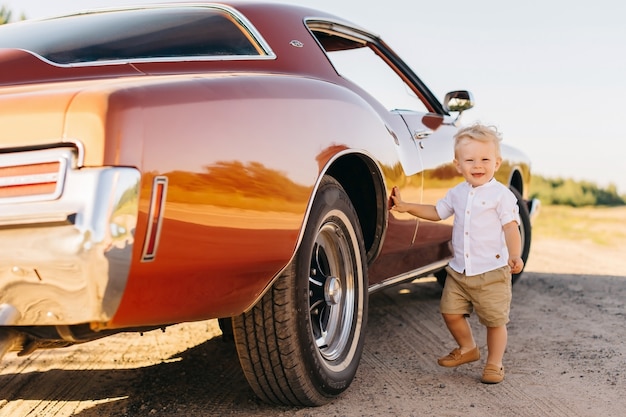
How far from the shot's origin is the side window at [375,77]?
378 centimetres

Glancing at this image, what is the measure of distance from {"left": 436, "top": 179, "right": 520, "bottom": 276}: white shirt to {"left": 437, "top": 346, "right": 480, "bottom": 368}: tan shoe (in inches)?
14.6

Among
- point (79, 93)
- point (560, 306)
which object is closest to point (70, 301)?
point (79, 93)

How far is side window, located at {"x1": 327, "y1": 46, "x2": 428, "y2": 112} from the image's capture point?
3783mm

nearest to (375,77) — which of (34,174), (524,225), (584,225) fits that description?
(524,225)

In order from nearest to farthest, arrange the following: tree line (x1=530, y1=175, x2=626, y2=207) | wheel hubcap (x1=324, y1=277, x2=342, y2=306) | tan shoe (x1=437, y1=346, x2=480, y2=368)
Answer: wheel hubcap (x1=324, y1=277, x2=342, y2=306) < tan shoe (x1=437, y1=346, x2=480, y2=368) < tree line (x1=530, y1=175, x2=626, y2=207)

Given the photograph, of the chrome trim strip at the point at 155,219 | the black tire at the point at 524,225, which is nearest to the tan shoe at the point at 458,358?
the chrome trim strip at the point at 155,219

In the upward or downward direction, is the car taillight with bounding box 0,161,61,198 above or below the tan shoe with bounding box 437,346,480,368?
above

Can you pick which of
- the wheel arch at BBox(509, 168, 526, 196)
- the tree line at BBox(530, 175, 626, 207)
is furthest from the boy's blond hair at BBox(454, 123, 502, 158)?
the tree line at BBox(530, 175, 626, 207)

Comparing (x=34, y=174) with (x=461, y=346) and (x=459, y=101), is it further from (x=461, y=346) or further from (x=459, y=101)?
(x=459, y=101)

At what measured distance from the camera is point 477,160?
359cm

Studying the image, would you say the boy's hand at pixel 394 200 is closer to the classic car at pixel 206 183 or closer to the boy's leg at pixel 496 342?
the classic car at pixel 206 183

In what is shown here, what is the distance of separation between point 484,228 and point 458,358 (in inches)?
23.8

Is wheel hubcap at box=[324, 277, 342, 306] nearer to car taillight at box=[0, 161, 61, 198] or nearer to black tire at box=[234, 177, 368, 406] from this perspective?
black tire at box=[234, 177, 368, 406]

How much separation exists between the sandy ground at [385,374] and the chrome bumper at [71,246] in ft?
3.63
